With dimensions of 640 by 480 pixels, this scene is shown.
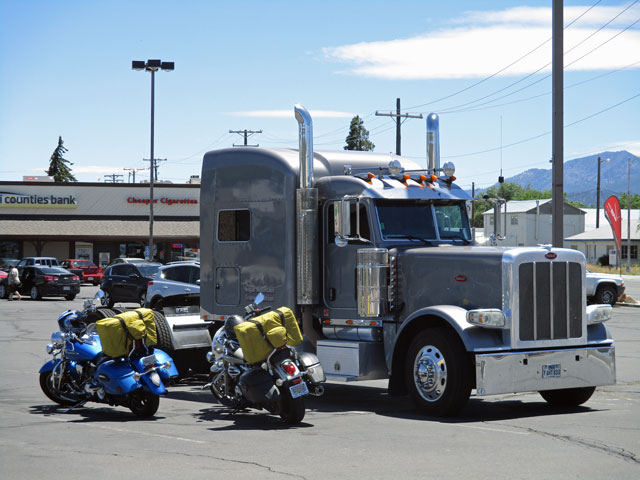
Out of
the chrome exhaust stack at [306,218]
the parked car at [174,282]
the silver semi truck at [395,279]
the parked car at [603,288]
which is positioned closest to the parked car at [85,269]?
the parked car at [174,282]

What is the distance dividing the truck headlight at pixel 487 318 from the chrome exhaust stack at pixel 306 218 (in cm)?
257

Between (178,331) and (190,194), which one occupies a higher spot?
(190,194)

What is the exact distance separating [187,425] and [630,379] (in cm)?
741

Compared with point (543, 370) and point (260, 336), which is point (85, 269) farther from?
point (543, 370)

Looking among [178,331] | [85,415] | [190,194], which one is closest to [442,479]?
[85,415]

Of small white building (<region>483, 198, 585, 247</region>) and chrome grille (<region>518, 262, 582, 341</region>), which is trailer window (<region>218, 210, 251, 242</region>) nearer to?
chrome grille (<region>518, 262, 582, 341</region>)

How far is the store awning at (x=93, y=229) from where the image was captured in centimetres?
6247

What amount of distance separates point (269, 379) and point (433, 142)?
5431 mm

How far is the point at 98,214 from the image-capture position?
67812 millimetres

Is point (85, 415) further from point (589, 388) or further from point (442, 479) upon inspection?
point (589, 388)

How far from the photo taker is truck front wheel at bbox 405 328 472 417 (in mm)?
10141

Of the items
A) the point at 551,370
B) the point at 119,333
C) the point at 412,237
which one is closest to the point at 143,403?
the point at 119,333

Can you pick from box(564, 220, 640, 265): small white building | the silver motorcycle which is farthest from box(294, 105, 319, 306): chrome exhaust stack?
box(564, 220, 640, 265): small white building

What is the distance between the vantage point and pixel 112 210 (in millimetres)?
68000
